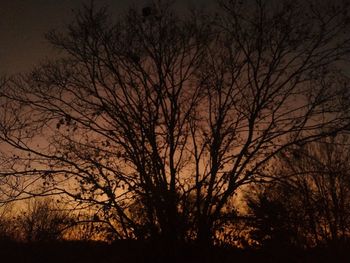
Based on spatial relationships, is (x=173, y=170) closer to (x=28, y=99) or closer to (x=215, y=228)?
(x=215, y=228)

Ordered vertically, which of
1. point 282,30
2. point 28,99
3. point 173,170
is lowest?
point 173,170

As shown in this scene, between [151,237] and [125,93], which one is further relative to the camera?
[125,93]

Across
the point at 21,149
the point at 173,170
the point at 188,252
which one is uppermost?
the point at 21,149

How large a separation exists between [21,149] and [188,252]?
6.54m

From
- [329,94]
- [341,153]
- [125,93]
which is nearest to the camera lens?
[329,94]

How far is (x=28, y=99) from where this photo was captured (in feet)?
43.2

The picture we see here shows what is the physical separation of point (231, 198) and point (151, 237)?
9.67 feet

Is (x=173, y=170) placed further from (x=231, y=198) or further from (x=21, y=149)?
(x=21, y=149)

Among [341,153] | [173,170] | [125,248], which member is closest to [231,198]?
[173,170]

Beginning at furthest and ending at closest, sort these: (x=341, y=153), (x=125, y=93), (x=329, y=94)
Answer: (x=341, y=153)
(x=125, y=93)
(x=329, y=94)

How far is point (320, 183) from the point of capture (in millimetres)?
23766

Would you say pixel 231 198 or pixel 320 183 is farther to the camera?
pixel 320 183

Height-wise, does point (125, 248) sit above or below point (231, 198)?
below

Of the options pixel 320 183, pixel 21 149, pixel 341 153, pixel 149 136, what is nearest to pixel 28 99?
pixel 21 149
